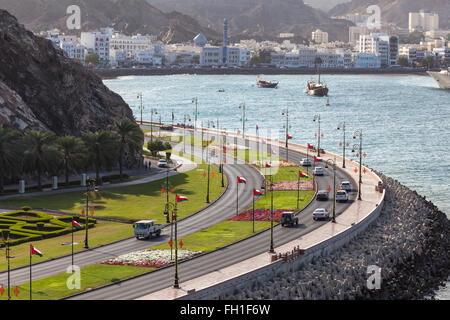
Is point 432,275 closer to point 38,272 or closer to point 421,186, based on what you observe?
point 38,272

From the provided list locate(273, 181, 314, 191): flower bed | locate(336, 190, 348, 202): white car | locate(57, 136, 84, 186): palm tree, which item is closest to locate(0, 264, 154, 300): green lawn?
locate(336, 190, 348, 202): white car

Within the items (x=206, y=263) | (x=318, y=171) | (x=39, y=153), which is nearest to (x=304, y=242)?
(x=206, y=263)

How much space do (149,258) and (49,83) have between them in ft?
207

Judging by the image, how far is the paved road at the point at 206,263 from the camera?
189ft

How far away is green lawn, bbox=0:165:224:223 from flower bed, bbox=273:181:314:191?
290 inches

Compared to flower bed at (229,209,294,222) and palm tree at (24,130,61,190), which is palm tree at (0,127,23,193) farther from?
flower bed at (229,209,294,222)

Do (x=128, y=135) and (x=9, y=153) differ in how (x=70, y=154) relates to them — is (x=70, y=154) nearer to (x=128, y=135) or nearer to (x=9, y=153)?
(x=9, y=153)

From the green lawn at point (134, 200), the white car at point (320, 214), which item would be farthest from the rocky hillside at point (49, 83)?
the white car at point (320, 214)

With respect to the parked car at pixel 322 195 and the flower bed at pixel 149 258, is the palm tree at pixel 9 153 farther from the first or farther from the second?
the parked car at pixel 322 195

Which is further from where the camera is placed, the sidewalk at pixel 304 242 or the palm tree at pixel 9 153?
the palm tree at pixel 9 153

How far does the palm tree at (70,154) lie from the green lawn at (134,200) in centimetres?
501

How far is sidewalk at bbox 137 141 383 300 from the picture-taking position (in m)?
58.0

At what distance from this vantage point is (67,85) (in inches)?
4845
